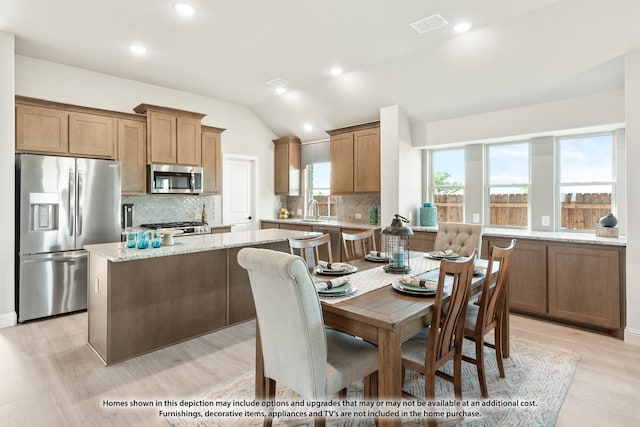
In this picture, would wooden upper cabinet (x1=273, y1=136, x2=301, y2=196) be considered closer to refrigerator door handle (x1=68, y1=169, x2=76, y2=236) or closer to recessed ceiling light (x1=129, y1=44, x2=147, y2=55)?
recessed ceiling light (x1=129, y1=44, x2=147, y2=55)

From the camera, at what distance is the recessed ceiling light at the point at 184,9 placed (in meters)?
3.12

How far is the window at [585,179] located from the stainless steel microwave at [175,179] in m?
5.02

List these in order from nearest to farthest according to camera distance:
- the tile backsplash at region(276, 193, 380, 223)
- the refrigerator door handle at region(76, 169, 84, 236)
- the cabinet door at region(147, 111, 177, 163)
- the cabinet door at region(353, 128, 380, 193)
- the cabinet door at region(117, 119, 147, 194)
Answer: the refrigerator door handle at region(76, 169, 84, 236) → the cabinet door at region(117, 119, 147, 194) → the cabinet door at region(147, 111, 177, 163) → the cabinet door at region(353, 128, 380, 193) → the tile backsplash at region(276, 193, 380, 223)

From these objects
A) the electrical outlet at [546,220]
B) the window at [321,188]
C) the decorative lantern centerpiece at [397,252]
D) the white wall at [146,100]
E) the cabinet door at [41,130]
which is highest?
the white wall at [146,100]

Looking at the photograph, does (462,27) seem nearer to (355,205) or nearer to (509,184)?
(509,184)

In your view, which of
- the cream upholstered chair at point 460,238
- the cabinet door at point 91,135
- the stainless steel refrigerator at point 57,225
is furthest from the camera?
the cabinet door at point 91,135

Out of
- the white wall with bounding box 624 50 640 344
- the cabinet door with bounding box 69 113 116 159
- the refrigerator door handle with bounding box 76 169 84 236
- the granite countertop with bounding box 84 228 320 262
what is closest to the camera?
the granite countertop with bounding box 84 228 320 262

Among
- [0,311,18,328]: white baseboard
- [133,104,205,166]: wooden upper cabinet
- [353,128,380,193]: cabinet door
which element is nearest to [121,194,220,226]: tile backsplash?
[133,104,205,166]: wooden upper cabinet

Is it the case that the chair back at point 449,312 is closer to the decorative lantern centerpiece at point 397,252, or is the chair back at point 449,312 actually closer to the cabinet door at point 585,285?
the decorative lantern centerpiece at point 397,252

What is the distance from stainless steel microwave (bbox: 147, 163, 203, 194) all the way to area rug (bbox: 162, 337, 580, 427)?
3.33 m

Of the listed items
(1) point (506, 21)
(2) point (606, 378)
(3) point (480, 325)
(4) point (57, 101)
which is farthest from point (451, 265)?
(4) point (57, 101)

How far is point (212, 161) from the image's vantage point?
18.6 feet

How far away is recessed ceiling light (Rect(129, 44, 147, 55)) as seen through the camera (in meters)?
3.98

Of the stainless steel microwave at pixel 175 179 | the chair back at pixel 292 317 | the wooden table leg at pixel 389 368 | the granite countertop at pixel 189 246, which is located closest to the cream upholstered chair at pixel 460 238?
the granite countertop at pixel 189 246
